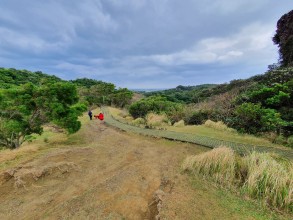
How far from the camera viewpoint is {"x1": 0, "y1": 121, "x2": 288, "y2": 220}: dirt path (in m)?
4.18

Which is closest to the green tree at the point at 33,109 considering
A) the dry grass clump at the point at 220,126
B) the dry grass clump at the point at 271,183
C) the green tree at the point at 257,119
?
the dry grass clump at the point at 220,126

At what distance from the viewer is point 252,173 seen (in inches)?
185

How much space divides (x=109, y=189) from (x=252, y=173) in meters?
3.35

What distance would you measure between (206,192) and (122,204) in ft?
6.18

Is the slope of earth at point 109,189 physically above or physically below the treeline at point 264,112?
below

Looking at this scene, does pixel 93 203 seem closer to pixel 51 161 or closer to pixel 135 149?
pixel 51 161

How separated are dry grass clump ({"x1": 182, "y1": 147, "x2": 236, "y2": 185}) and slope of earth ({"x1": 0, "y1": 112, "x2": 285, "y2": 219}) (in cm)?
35

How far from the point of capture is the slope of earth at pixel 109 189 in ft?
13.6

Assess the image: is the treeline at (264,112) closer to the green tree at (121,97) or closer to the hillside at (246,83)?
the hillside at (246,83)

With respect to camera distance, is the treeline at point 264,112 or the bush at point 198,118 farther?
the bush at point 198,118

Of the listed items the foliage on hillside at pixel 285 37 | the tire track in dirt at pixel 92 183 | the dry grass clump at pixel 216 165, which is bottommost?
the tire track in dirt at pixel 92 183

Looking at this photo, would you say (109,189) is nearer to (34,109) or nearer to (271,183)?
(271,183)

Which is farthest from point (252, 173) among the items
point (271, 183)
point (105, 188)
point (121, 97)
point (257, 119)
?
point (121, 97)

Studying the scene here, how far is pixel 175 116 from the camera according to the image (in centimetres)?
1681
